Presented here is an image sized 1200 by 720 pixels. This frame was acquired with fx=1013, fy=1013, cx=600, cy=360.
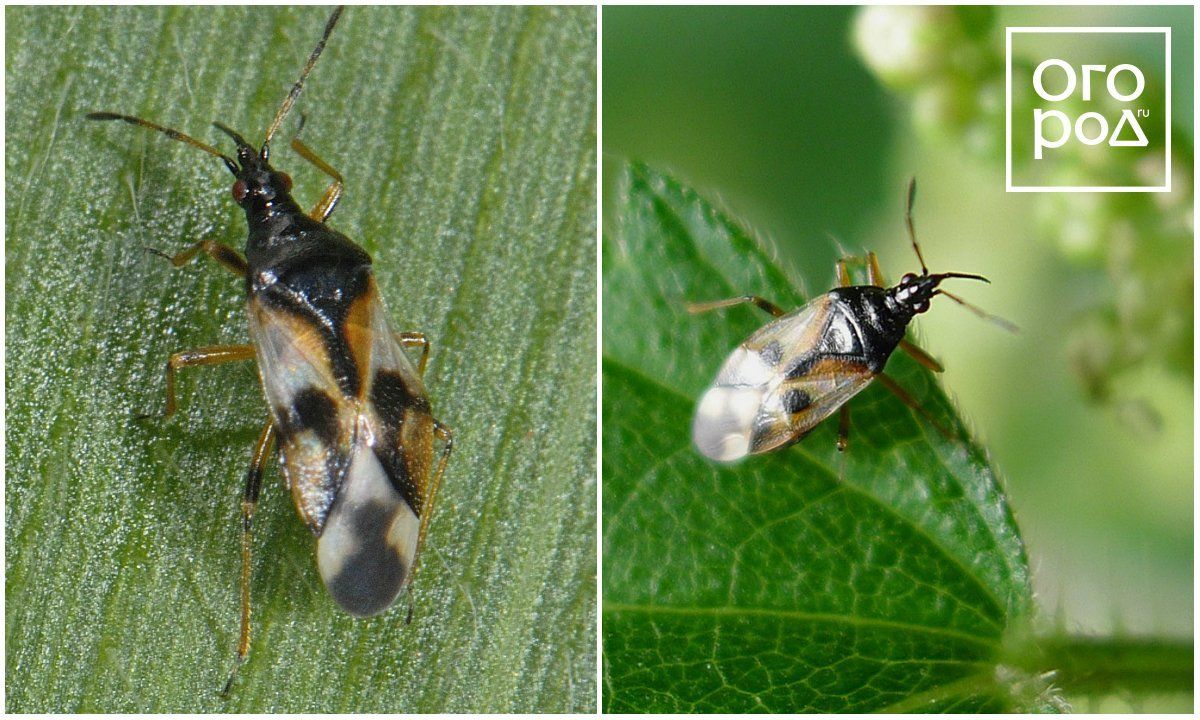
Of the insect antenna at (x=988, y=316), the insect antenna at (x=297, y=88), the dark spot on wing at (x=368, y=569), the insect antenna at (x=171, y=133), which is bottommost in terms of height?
the dark spot on wing at (x=368, y=569)

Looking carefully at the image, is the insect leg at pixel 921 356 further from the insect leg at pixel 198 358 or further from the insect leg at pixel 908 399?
the insect leg at pixel 198 358

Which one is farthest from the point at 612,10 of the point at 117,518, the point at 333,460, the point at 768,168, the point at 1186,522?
the point at 1186,522

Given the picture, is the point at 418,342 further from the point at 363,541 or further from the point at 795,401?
the point at 795,401

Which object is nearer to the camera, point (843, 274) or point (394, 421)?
point (394, 421)

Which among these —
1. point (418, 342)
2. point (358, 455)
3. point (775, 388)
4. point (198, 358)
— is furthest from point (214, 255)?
point (775, 388)

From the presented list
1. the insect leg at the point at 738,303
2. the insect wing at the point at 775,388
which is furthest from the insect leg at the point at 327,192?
the insect wing at the point at 775,388
